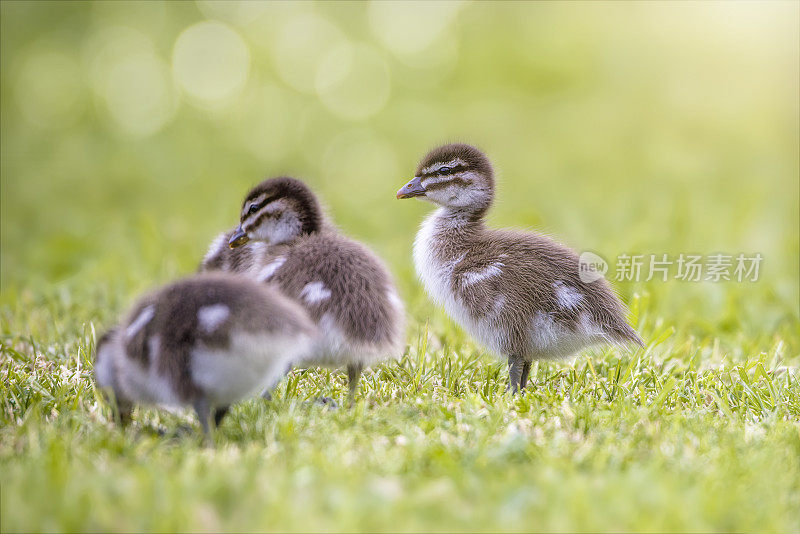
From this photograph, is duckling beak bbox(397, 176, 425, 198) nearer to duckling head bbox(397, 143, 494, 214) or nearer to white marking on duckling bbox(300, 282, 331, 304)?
duckling head bbox(397, 143, 494, 214)

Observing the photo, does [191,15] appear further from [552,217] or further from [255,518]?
[255,518]

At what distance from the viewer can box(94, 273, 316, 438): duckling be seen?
3949 millimetres

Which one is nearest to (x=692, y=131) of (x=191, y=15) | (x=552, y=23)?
(x=552, y=23)

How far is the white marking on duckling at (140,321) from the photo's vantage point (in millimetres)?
4137

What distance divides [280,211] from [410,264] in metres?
3.64

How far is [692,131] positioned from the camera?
15.6 meters

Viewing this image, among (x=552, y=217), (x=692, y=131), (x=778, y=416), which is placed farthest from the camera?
(x=692, y=131)

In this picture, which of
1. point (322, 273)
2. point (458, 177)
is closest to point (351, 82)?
point (458, 177)

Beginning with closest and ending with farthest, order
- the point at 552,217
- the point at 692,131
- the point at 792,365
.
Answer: the point at 792,365 < the point at 552,217 < the point at 692,131

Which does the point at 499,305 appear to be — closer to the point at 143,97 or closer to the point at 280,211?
the point at 280,211

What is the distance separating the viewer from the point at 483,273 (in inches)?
207

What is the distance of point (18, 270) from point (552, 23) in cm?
1307

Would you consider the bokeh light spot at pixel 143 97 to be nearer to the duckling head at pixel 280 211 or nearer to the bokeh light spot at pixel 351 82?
the bokeh light spot at pixel 351 82

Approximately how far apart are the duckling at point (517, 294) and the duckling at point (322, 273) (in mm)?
524
